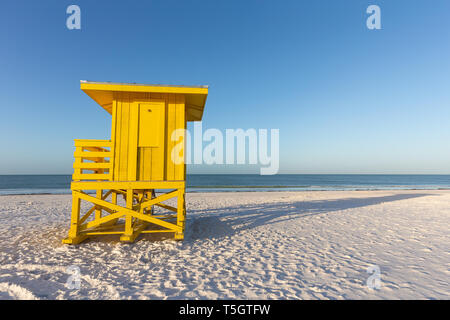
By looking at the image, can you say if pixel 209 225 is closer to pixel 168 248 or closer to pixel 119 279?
pixel 168 248

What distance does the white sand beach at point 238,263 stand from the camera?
346cm

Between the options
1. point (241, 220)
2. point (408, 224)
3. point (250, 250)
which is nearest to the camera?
point (250, 250)

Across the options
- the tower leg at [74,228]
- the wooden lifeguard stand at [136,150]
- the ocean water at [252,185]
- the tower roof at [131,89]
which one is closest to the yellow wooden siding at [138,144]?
the wooden lifeguard stand at [136,150]

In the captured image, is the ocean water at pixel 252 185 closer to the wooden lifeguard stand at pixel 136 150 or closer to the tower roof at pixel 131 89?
the wooden lifeguard stand at pixel 136 150

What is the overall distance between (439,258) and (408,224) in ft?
12.8

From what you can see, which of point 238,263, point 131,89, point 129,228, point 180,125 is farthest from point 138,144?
point 238,263

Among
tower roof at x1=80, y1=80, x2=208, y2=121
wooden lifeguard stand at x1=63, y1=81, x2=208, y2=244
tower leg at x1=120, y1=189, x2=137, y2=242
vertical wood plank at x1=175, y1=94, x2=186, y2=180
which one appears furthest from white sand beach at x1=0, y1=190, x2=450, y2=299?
tower roof at x1=80, y1=80, x2=208, y2=121

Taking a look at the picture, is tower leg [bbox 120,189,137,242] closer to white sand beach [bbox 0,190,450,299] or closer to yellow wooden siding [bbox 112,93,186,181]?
white sand beach [bbox 0,190,450,299]

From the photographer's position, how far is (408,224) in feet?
26.8

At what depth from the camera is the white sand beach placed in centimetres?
346

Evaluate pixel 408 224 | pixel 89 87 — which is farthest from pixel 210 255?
pixel 408 224

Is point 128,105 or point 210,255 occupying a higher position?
point 128,105

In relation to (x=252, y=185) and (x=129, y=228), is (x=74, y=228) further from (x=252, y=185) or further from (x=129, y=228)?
(x=252, y=185)
